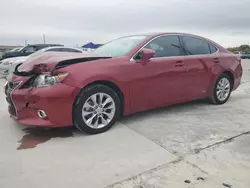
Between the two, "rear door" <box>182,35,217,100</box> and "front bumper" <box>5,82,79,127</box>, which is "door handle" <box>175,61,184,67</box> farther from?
"front bumper" <box>5,82,79,127</box>

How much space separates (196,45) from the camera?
15.7 ft

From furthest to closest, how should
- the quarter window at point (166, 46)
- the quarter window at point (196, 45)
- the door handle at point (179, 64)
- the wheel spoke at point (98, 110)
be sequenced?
the quarter window at point (196, 45) < the door handle at point (179, 64) < the quarter window at point (166, 46) < the wheel spoke at point (98, 110)

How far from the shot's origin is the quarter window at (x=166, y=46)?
13.5 feet

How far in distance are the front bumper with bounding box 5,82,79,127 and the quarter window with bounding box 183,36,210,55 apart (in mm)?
2378

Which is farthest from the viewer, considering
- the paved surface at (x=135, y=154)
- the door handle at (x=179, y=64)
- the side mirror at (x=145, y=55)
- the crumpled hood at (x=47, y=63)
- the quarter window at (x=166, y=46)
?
the door handle at (x=179, y=64)

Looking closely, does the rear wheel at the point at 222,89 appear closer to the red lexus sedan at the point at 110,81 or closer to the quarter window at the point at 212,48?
the red lexus sedan at the point at 110,81

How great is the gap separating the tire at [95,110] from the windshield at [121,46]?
739 millimetres

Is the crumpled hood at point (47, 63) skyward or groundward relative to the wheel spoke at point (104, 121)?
skyward

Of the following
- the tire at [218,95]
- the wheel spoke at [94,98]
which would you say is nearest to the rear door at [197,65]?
the tire at [218,95]

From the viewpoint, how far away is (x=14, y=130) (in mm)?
3580

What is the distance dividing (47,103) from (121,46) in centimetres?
168

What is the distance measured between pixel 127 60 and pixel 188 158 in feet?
5.51

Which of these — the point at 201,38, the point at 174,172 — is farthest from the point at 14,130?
the point at 201,38

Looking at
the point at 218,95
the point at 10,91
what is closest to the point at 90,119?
the point at 10,91
